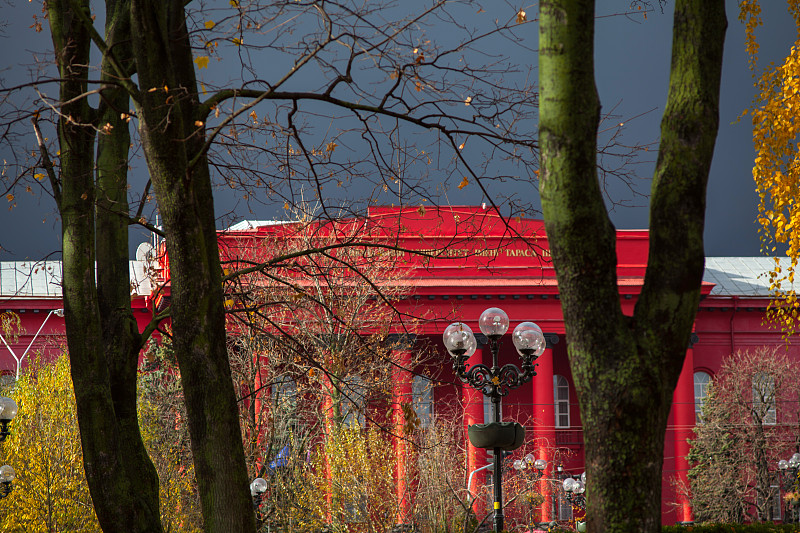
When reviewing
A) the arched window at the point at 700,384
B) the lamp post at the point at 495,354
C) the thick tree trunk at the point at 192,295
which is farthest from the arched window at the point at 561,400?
the thick tree trunk at the point at 192,295

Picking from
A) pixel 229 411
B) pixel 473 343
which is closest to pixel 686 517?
pixel 473 343

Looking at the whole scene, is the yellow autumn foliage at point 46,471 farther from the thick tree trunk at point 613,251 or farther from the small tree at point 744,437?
the small tree at point 744,437

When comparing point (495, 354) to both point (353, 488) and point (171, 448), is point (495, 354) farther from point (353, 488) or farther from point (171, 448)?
point (171, 448)

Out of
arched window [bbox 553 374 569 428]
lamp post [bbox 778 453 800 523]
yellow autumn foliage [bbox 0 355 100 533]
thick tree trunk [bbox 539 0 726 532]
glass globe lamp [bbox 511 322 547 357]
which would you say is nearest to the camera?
thick tree trunk [bbox 539 0 726 532]

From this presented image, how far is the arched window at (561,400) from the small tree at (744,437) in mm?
4713

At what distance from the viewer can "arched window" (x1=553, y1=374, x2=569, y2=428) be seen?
32562mm

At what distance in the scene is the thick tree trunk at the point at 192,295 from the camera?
5520 mm

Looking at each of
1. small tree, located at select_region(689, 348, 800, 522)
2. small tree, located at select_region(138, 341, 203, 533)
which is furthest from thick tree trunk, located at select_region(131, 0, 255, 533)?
small tree, located at select_region(689, 348, 800, 522)

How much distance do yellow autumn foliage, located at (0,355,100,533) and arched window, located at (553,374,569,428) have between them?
17.8 m

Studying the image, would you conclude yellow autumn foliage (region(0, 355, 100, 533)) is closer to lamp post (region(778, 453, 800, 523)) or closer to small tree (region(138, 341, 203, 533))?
small tree (region(138, 341, 203, 533))

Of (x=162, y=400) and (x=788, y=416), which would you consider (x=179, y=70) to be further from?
(x=788, y=416)

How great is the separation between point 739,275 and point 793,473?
1237 centimetres

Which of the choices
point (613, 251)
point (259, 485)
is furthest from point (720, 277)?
point (613, 251)

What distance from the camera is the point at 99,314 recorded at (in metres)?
7.01
